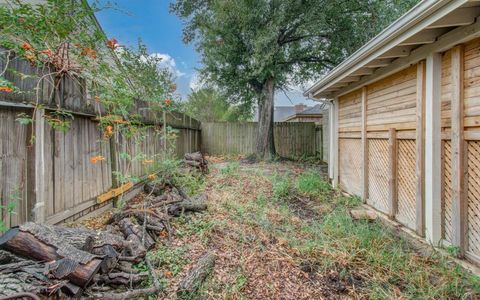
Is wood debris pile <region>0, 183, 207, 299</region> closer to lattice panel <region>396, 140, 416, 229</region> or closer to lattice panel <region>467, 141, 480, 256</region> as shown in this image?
lattice panel <region>467, 141, 480, 256</region>

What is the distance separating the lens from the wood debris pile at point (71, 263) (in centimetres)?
150

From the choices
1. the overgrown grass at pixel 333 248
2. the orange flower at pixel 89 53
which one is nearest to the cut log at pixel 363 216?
the overgrown grass at pixel 333 248

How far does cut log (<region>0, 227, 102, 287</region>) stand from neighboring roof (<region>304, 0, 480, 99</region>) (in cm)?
324

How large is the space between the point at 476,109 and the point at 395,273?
5.37 ft

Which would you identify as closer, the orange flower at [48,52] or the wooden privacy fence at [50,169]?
the wooden privacy fence at [50,169]

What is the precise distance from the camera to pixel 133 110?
158 inches

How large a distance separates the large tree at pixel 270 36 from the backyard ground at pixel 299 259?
5747 mm

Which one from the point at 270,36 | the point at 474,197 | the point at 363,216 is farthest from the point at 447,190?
the point at 270,36

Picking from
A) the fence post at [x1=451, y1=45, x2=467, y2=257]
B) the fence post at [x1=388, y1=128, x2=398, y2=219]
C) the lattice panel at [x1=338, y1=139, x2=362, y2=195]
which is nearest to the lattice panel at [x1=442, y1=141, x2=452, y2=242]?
the fence post at [x1=451, y1=45, x2=467, y2=257]

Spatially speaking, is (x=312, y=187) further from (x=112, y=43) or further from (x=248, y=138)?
(x=248, y=138)

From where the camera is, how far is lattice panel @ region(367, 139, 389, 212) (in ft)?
13.0

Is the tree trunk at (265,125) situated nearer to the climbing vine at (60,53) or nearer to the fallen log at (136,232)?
the climbing vine at (60,53)

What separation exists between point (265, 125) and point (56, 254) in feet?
26.9

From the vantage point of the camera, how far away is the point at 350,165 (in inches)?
207
